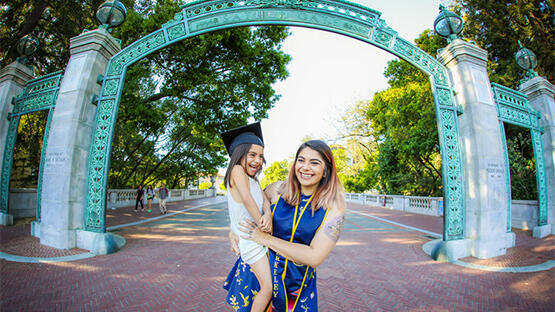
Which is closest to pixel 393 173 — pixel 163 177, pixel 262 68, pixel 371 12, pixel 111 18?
pixel 262 68

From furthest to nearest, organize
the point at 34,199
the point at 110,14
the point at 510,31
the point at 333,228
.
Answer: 1. the point at 510,31
2. the point at 34,199
3. the point at 110,14
4. the point at 333,228

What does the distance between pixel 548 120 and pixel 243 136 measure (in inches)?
474

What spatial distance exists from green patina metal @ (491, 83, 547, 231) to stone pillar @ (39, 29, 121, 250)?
1177 cm

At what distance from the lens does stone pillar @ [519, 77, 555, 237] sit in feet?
27.2

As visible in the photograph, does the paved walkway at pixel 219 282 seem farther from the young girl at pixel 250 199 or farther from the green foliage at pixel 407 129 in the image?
the green foliage at pixel 407 129

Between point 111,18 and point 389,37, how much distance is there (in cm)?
803

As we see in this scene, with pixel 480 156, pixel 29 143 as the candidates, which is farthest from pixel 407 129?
pixel 29 143

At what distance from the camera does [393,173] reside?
22.2 m

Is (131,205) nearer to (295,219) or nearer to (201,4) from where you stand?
(201,4)

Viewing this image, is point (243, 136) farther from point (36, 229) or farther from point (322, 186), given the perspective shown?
point (36, 229)

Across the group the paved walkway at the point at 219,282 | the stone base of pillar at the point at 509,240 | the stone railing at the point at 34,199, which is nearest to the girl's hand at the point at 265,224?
the paved walkway at the point at 219,282

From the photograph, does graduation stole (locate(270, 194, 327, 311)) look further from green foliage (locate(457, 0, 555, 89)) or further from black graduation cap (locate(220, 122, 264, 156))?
green foliage (locate(457, 0, 555, 89))

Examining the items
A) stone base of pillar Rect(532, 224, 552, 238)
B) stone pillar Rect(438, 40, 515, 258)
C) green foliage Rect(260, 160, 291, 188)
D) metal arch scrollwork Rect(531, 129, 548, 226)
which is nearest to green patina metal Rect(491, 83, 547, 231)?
metal arch scrollwork Rect(531, 129, 548, 226)

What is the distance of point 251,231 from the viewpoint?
1723mm
